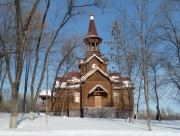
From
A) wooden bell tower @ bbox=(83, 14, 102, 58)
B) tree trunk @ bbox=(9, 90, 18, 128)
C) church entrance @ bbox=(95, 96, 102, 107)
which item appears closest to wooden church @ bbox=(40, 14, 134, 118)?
church entrance @ bbox=(95, 96, 102, 107)

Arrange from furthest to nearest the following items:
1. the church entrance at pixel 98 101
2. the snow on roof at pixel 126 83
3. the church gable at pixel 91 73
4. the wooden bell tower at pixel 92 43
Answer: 1. the wooden bell tower at pixel 92 43
2. the church gable at pixel 91 73
3. the church entrance at pixel 98 101
4. the snow on roof at pixel 126 83

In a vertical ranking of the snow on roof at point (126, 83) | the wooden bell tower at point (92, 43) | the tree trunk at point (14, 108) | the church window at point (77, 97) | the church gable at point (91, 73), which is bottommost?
the tree trunk at point (14, 108)

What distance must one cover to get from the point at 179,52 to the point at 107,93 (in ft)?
63.9

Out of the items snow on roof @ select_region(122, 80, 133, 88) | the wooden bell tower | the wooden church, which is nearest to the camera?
snow on roof @ select_region(122, 80, 133, 88)

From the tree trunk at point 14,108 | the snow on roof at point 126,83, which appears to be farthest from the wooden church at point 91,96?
the tree trunk at point 14,108

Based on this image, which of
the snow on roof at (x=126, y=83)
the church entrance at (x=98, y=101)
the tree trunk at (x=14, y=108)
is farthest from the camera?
the church entrance at (x=98, y=101)

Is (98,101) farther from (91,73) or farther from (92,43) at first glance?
(92,43)

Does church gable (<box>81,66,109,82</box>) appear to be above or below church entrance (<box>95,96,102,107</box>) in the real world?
above

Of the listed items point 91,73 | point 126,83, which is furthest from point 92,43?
point 126,83

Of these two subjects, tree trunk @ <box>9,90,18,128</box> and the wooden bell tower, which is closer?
tree trunk @ <box>9,90,18,128</box>

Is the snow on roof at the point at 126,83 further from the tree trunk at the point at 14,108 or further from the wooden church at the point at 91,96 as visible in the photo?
the tree trunk at the point at 14,108

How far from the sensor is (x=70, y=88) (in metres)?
34.7

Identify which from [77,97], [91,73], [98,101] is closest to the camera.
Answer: [98,101]

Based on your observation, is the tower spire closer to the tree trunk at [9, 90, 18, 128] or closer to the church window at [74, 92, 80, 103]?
the church window at [74, 92, 80, 103]
